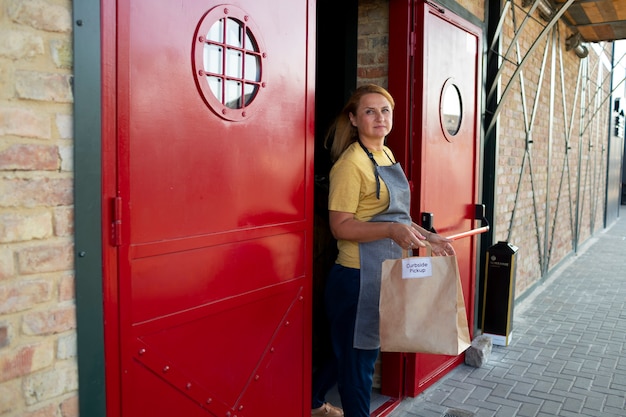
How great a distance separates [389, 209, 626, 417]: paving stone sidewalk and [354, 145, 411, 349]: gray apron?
1042 millimetres

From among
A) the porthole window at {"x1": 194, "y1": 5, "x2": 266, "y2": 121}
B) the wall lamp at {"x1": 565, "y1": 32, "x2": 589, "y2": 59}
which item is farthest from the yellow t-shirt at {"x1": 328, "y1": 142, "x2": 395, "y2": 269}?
the wall lamp at {"x1": 565, "y1": 32, "x2": 589, "y2": 59}

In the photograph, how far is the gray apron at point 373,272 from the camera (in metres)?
2.94

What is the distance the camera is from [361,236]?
280cm

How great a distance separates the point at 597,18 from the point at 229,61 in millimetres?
6709

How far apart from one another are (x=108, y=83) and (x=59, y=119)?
0.67 feet

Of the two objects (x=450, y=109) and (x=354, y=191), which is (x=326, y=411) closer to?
(x=354, y=191)

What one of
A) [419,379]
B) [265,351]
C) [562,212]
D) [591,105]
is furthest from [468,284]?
[591,105]

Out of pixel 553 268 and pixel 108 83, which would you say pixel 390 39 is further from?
pixel 553 268

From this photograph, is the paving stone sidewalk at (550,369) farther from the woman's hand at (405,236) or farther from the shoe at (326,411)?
the woman's hand at (405,236)

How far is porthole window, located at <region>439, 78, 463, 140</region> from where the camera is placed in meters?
4.07

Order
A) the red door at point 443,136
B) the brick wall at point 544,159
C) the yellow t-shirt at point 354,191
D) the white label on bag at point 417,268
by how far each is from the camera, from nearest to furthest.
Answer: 1. the white label on bag at point 417,268
2. the yellow t-shirt at point 354,191
3. the red door at point 443,136
4. the brick wall at point 544,159

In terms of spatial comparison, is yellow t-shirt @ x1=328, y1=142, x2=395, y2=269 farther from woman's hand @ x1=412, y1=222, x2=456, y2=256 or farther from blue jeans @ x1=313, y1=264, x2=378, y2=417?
woman's hand @ x1=412, y1=222, x2=456, y2=256

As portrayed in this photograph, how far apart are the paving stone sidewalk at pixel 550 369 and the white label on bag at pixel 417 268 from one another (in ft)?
4.84

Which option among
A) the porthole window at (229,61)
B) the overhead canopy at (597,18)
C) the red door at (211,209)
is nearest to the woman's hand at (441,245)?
the red door at (211,209)
